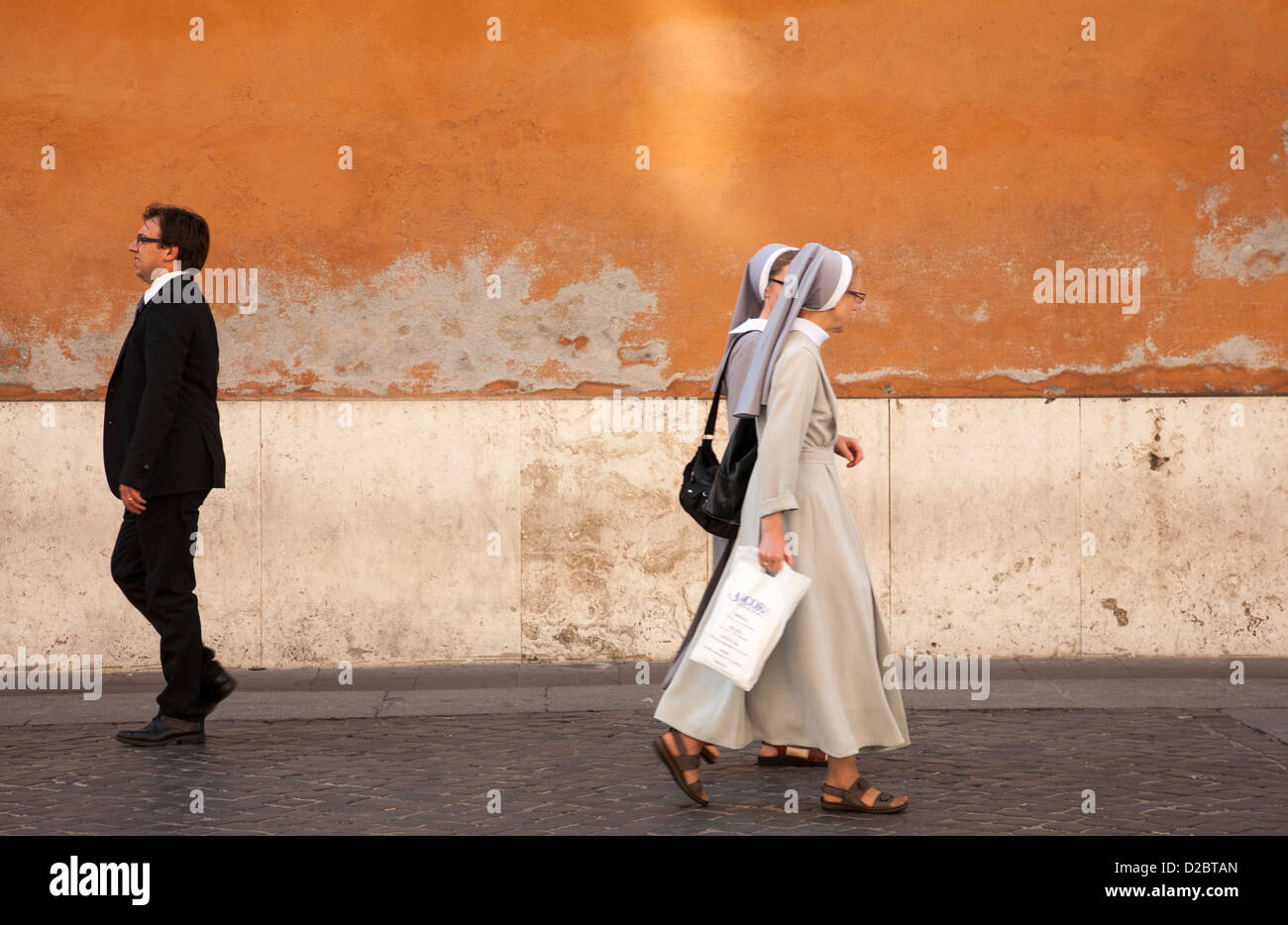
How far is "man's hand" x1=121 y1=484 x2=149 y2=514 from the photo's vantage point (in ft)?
19.7

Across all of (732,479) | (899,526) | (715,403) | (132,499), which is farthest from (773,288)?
(899,526)

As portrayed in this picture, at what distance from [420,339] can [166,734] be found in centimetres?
275

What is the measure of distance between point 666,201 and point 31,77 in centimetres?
331

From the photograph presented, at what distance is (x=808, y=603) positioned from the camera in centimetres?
487

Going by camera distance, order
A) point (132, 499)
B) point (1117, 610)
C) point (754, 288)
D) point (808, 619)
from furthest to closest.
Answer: point (1117, 610), point (132, 499), point (754, 288), point (808, 619)

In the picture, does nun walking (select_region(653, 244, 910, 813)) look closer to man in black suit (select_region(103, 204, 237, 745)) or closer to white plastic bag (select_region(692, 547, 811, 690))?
white plastic bag (select_region(692, 547, 811, 690))

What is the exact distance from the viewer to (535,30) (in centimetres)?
812

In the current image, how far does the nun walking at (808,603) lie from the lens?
4828mm

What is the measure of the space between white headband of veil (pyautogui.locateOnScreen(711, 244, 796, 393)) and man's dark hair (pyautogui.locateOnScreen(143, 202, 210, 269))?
216 centimetres

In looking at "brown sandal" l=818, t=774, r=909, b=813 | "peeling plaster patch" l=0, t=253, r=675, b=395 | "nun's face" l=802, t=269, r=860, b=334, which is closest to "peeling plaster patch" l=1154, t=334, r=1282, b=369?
"peeling plaster patch" l=0, t=253, r=675, b=395

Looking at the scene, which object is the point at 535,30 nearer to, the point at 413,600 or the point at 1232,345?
the point at 413,600

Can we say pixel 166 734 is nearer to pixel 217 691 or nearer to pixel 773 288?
pixel 217 691

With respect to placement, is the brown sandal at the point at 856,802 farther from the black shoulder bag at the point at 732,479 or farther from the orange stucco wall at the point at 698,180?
the orange stucco wall at the point at 698,180

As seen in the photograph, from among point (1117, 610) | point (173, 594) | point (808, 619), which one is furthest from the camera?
point (1117, 610)
